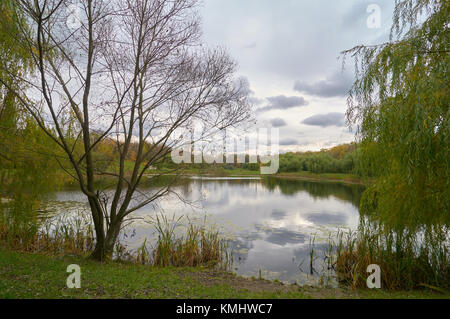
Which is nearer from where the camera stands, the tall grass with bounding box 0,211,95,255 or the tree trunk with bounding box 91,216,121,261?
the tree trunk with bounding box 91,216,121,261

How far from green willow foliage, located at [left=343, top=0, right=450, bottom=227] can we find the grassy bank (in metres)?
1.62

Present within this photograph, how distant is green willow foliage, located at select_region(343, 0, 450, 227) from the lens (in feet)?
12.0

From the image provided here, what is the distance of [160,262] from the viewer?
6.14 m

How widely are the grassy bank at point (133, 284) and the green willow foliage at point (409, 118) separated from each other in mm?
1617

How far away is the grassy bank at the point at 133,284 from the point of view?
3611 millimetres

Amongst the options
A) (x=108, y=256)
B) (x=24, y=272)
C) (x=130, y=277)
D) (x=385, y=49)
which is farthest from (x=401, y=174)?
(x=24, y=272)

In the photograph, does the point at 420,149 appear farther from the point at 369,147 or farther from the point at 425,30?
the point at 425,30

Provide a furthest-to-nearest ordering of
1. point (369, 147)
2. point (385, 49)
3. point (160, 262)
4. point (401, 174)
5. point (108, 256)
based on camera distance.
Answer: point (160, 262)
point (108, 256)
point (369, 147)
point (385, 49)
point (401, 174)

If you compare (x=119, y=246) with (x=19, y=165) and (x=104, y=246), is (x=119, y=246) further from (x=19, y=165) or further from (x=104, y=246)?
(x=19, y=165)

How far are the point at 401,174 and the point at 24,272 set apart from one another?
6.44 m

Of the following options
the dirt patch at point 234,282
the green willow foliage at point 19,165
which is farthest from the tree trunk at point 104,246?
the green willow foliage at point 19,165
